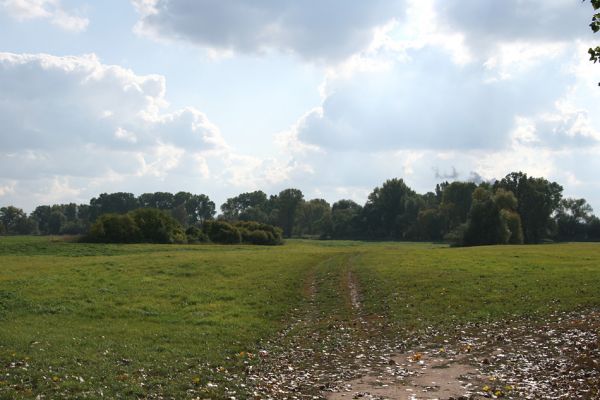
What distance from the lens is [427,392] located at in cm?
1485

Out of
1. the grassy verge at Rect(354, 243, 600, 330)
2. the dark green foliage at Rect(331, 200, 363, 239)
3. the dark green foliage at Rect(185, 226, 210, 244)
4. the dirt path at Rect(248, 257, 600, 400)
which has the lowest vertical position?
the dirt path at Rect(248, 257, 600, 400)

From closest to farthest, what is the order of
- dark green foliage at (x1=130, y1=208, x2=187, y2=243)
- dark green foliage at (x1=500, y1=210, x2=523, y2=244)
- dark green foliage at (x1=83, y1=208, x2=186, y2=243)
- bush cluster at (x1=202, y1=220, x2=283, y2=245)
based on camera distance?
dark green foliage at (x1=83, y1=208, x2=186, y2=243), dark green foliage at (x1=130, y1=208, x2=187, y2=243), bush cluster at (x1=202, y1=220, x2=283, y2=245), dark green foliage at (x1=500, y1=210, x2=523, y2=244)

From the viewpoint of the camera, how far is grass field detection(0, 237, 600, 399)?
16016 millimetres

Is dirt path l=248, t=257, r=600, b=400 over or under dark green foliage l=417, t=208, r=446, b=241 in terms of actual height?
under

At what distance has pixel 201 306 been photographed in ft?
96.2

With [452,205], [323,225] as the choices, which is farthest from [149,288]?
[323,225]

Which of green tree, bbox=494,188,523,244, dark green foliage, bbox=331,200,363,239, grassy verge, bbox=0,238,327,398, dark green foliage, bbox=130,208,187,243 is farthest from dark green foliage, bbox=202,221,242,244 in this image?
A: dark green foliage, bbox=331,200,363,239

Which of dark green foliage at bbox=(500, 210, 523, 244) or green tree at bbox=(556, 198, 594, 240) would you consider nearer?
dark green foliage at bbox=(500, 210, 523, 244)

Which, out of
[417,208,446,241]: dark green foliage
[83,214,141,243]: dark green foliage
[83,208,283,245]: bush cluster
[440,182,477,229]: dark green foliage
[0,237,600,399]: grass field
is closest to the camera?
[0,237,600,399]: grass field

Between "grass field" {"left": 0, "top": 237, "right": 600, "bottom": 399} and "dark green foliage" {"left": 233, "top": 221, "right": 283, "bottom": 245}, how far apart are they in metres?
59.2

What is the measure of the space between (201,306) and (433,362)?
47.5 feet

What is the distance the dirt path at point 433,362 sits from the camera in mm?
14930

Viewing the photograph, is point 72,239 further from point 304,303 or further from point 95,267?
point 304,303

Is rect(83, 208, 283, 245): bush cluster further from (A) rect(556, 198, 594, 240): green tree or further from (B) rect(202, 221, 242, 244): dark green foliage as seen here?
(A) rect(556, 198, 594, 240): green tree
